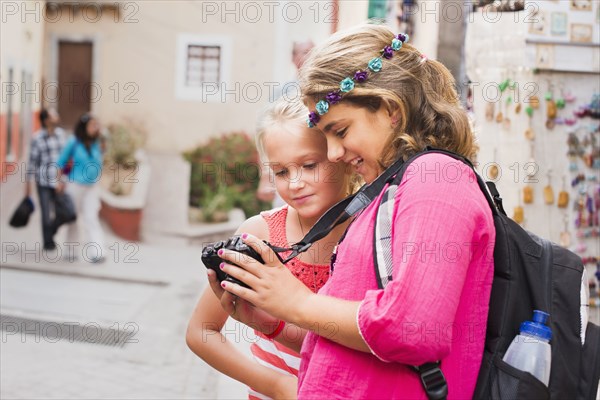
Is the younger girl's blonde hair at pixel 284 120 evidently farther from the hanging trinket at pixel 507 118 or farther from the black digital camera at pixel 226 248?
the hanging trinket at pixel 507 118

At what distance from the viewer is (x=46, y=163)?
29.9ft

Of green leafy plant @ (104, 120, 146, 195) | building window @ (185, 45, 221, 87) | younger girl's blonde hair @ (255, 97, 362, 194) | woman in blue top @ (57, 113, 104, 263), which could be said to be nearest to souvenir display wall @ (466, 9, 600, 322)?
younger girl's blonde hair @ (255, 97, 362, 194)

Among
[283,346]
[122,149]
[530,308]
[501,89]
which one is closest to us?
[530,308]

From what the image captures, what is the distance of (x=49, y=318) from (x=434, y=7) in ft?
12.5

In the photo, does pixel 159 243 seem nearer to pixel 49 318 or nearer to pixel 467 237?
pixel 49 318

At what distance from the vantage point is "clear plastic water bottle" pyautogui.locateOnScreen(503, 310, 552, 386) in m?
1.38

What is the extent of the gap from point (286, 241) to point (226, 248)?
22.4 inches

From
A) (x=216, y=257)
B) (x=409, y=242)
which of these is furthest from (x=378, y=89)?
(x=216, y=257)

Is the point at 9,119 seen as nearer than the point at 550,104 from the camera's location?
No

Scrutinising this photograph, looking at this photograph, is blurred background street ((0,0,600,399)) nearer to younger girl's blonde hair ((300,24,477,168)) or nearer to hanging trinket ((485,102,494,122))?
hanging trinket ((485,102,494,122))

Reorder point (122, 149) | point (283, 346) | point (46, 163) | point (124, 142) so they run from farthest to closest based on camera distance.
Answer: point (124, 142)
point (122, 149)
point (46, 163)
point (283, 346)

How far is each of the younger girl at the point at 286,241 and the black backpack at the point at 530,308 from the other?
0.59 m

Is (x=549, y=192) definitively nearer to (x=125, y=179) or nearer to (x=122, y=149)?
(x=125, y=179)

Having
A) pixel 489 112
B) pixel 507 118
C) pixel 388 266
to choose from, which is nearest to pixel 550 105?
pixel 507 118
